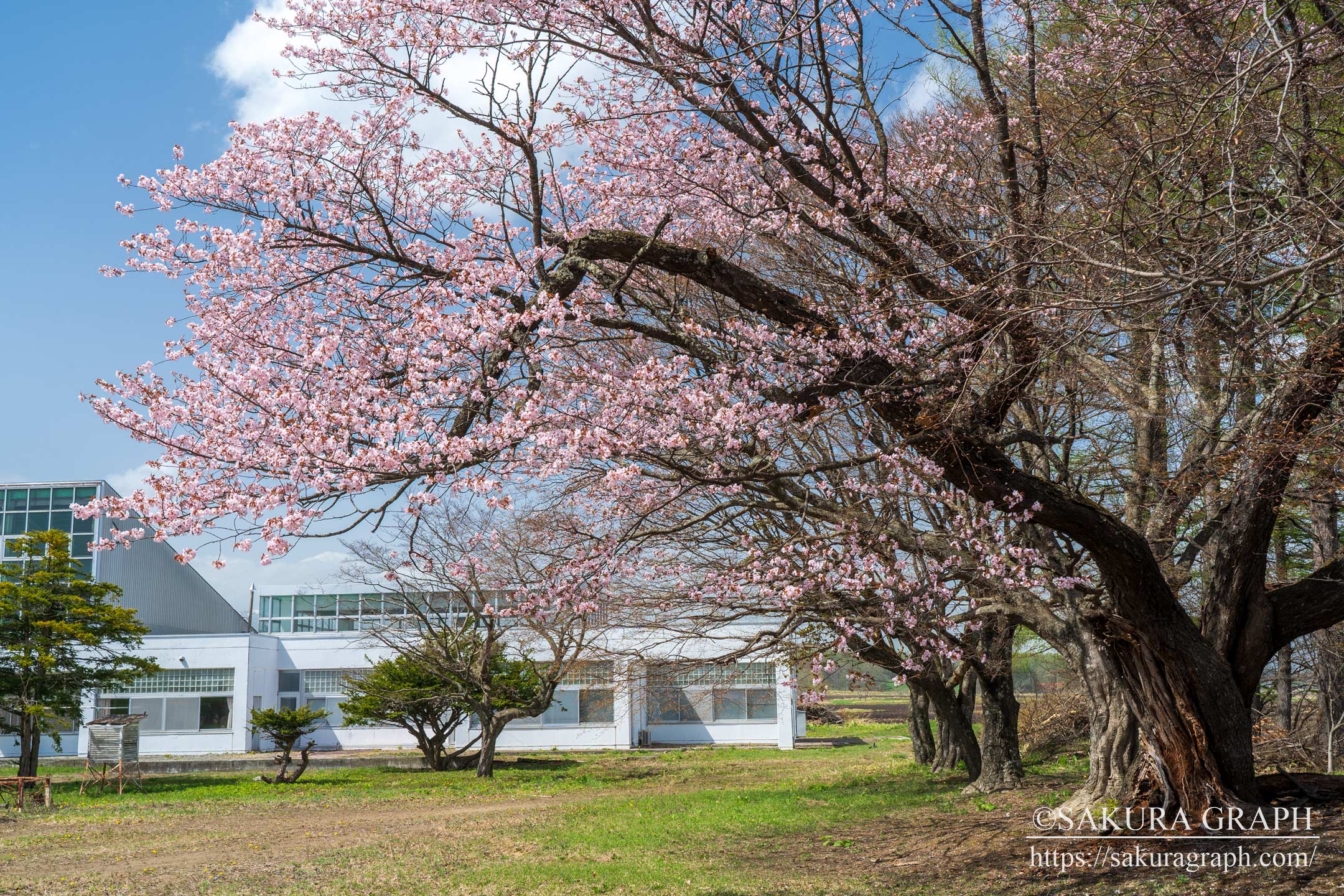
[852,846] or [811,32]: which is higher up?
[811,32]

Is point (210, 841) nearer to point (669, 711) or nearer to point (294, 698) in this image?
point (669, 711)

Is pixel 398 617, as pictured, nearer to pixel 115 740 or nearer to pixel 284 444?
pixel 115 740

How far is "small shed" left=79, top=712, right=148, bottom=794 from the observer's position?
19.6 m

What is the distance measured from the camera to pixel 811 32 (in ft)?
23.3

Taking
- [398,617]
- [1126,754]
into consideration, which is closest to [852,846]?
[1126,754]

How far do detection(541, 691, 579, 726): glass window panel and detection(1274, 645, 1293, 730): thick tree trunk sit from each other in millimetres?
20814

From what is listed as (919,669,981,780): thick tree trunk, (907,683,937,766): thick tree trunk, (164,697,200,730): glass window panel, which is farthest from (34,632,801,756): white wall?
(919,669,981,780): thick tree trunk

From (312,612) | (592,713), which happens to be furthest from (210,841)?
(312,612)

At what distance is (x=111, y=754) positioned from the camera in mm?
19734

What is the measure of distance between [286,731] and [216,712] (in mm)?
12680

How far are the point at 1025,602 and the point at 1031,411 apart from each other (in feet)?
6.37

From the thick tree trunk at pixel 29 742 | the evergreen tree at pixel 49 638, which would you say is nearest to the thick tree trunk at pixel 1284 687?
the evergreen tree at pixel 49 638

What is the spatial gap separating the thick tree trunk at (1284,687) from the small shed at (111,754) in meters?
20.9

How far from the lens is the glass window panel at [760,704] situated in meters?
30.4
